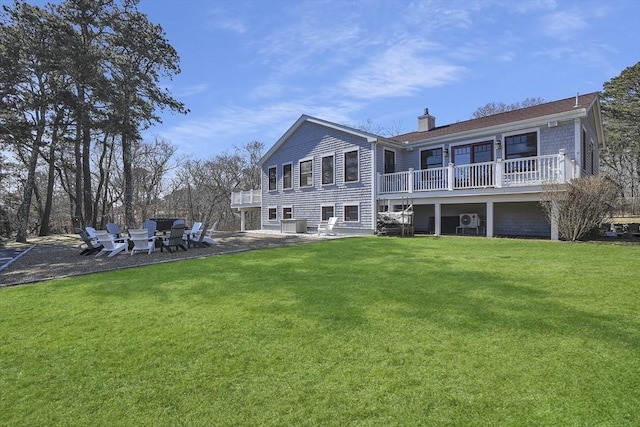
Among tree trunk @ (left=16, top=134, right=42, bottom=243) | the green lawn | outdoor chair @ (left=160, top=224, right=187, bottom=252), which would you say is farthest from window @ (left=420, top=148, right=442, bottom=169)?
tree trunk @ (left=16, top=134, right=42, bottom=243)

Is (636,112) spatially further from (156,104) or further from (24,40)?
(24,40)

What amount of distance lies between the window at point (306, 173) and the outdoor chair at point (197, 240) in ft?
26.5

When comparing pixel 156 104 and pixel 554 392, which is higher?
pixel 156 104

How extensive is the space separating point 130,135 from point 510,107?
109ft

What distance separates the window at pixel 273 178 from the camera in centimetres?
2169

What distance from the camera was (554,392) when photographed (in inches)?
90.4

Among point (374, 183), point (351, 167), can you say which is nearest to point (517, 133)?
point (374, 183)

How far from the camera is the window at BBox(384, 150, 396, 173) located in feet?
53.9

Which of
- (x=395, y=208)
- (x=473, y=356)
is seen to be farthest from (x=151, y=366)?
(x=395, y=208)

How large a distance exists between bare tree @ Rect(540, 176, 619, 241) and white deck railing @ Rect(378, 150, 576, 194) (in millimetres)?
762

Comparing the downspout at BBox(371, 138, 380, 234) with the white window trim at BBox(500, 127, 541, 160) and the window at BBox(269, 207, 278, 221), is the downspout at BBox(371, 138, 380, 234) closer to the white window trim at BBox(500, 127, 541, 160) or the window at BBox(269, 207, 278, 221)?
the white window trim at BBox(500, 127, 541, 160)

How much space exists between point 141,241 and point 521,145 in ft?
46.1

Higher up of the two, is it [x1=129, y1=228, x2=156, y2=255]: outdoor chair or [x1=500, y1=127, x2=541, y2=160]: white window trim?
[x1=500, y1=127, x2=541, y2=160]: white window trim

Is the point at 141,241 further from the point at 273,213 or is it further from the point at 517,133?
the point at 517,133
